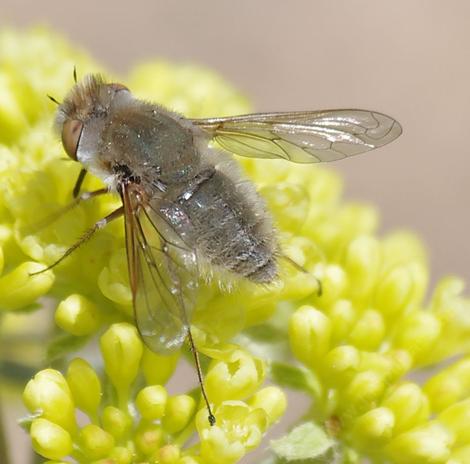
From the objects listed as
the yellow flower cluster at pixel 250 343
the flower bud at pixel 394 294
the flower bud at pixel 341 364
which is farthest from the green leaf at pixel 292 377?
the flower bud at pixel 394 294

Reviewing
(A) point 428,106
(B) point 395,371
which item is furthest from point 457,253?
(B) point 395,371

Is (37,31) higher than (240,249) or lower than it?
higher

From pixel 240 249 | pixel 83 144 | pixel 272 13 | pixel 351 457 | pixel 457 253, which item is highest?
pixel 272 13

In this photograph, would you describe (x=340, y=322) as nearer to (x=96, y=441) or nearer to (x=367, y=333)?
(x=367, y=333)

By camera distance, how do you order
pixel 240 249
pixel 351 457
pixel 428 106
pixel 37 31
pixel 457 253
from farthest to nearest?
pixel 428 106, pixel 457 253, pixel 37 31, pixel 351 457, pixel 240 249

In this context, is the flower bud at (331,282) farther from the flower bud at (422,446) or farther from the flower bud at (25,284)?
the flower bud at (25,284)

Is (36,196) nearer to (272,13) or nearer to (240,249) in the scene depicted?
(240,249)

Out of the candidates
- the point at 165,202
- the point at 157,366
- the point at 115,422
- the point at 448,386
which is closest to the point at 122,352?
the point at 157,366
